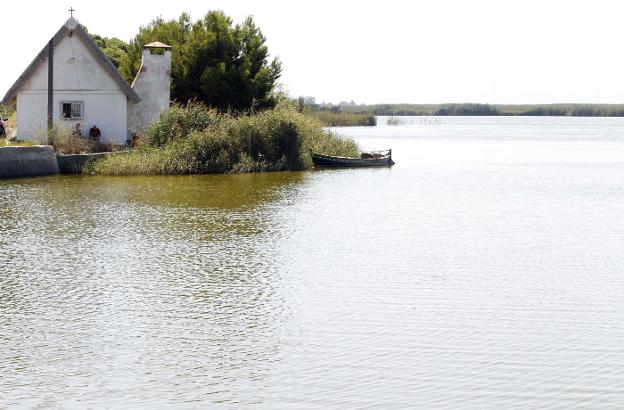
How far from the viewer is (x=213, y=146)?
44.2 meters

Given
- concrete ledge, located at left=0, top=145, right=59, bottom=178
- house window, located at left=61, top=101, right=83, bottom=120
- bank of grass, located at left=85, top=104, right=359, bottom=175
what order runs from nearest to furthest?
1. concrete ledge, located at left=0, top=145, right=59, bottom=178
2. bank of grass, located at left=85, top=104, right=359, bottom=175
3. house window, located at left=61, top=101, right=83, bottom=120

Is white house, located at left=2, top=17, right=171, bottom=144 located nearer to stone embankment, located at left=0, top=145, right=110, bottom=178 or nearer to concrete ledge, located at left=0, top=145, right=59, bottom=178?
stone embankment, located at left=0, top=145, right=110, bottom=178

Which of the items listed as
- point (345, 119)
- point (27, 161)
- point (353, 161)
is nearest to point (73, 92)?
point (27, 161)

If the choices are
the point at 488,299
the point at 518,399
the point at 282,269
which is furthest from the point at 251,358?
the point at 282,269

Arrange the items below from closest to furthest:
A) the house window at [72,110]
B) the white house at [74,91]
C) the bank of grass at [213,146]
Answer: the bank of grass at [213,146] → the white house at [74,91] → the house window at [72,110]

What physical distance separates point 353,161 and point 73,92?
45.1ft

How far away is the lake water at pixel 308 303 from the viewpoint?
1125 centimetres

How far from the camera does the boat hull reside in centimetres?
4897

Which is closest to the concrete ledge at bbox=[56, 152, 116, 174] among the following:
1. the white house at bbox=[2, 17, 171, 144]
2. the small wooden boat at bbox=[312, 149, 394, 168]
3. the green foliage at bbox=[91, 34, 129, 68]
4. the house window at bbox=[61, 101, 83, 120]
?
the white house at bbox=[2, 17, 171, 144]

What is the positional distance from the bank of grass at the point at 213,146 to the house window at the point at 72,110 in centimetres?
457

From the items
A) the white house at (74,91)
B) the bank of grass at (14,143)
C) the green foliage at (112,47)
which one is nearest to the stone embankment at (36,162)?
the bank of grass at (14,143)

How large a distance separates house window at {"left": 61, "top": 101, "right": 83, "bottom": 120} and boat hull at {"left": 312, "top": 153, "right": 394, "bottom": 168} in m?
11.3

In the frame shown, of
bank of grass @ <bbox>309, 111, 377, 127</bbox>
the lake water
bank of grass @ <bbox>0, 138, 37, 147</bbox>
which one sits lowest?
the lake water

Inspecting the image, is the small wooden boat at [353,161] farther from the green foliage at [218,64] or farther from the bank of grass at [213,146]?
the green foliage at [218,64]
